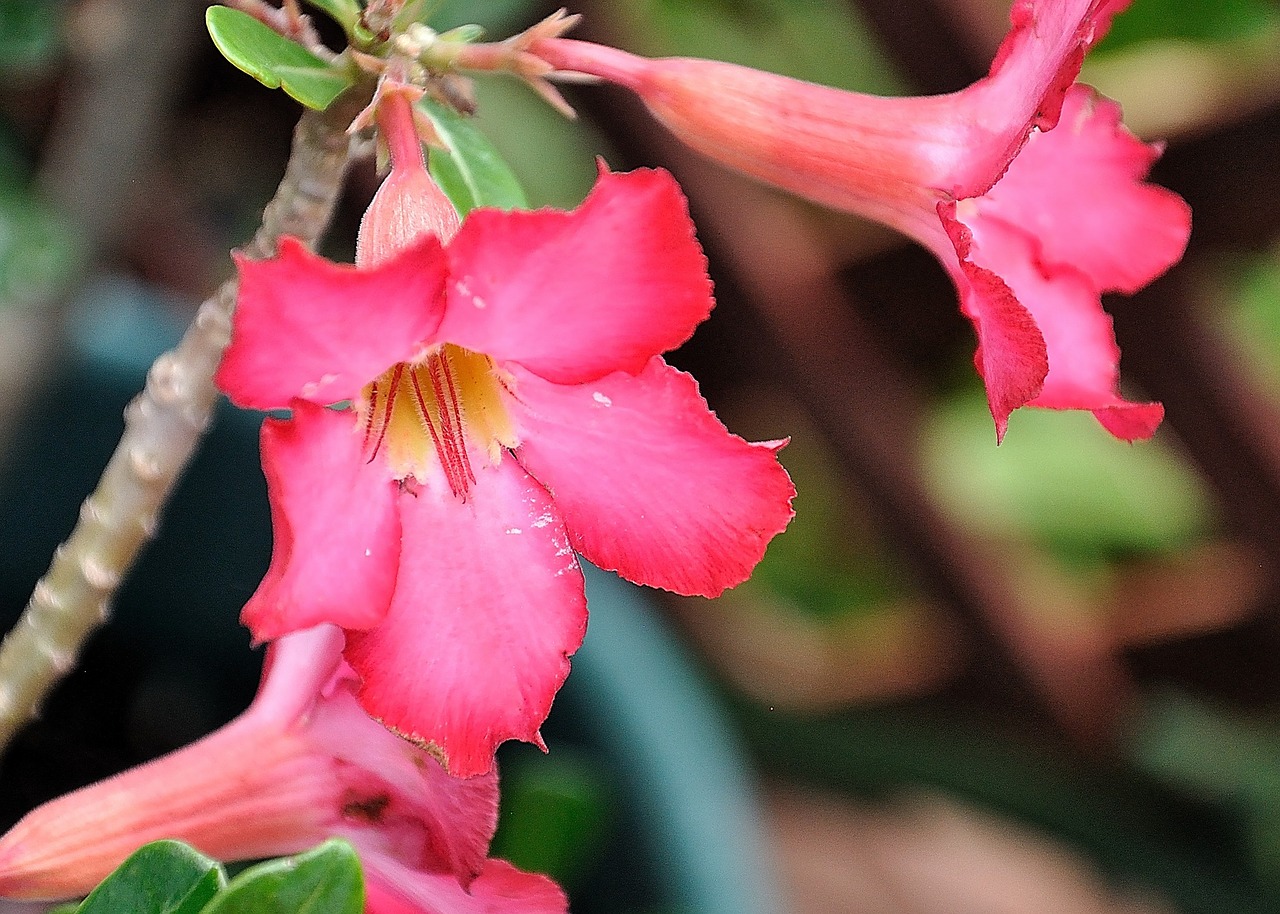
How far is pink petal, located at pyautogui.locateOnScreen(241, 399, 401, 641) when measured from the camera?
1.10 ft

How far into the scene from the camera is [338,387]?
360mm

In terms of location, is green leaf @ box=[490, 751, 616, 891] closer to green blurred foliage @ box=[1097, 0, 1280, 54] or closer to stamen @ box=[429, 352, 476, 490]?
stamen @ box=[429, 352, 476, 490]

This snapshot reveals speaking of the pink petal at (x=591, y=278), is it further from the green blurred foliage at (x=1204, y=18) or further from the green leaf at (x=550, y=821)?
the green blurred foliage at (x=1204, y=18)

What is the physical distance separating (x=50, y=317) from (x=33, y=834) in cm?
55

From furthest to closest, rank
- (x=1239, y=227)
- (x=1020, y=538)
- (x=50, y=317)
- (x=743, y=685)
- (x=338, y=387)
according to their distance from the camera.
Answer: (x=743, y=685) < (x=1020, y=538) < (x=1239, y=227) < (x=50, y=317) < (x=338, y=387)

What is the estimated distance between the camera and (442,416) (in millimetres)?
441

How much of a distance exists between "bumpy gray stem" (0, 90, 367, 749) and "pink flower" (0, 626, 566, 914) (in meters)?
0.06

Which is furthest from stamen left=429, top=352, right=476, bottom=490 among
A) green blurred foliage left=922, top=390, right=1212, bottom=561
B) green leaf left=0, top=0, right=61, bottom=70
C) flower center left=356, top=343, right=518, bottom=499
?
green blurred foliage left=922, top=390, right=1212, bottom=561

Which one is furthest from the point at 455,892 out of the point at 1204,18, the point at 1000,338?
the point at 1204,18

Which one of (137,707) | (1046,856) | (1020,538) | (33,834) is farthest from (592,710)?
(1046,856)

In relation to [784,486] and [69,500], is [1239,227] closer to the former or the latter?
[784,486]

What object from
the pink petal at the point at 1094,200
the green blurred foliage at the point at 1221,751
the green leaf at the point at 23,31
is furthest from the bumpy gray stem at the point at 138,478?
the green blurred foliage at the point at 1221,751

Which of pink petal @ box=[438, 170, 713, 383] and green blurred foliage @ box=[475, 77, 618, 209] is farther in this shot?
green blurred foliage @ box=[475, 77, 618, 209]

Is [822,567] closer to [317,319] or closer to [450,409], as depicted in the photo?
[450,409]
